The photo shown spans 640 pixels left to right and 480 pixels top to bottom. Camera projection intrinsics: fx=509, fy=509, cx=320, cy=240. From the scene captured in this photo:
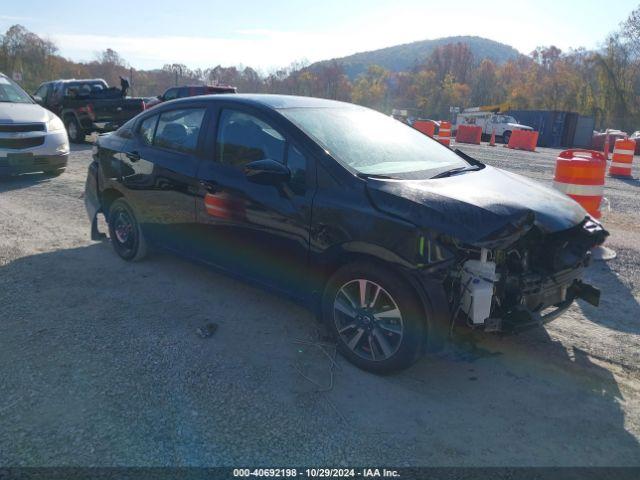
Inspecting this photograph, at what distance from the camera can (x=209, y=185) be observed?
4105 millimetres

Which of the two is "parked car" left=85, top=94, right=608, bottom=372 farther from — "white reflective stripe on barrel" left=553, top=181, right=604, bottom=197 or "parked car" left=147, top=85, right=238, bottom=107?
"parked car" left=147, top=85, right=238, bottom=107

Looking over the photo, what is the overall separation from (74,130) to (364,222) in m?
14.5

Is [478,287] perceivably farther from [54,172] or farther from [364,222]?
[54,172]

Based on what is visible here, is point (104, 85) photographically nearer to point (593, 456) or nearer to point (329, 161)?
point (329, 161)

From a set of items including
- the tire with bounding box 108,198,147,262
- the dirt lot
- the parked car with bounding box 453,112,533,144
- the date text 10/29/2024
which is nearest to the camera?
the date text 10/29/2024

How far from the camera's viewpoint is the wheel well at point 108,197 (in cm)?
529

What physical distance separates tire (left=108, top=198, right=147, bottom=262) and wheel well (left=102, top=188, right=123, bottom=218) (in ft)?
0.18

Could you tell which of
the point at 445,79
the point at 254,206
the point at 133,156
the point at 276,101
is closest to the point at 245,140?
the point at 276,101

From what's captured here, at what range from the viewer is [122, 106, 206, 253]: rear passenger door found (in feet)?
14.3

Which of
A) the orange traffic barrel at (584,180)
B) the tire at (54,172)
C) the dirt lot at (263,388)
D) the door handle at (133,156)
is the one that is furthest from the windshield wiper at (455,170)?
the tire at (54,172)

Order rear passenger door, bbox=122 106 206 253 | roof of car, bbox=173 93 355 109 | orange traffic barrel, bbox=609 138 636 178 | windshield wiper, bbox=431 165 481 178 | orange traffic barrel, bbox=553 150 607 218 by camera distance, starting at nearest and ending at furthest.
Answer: windshield wiper, bbox=431 165 481 178 < roof of car, bbox=173 93 355 109 < rear passenger door, bbox=122 106 206 253 < orange traffic barrel, bbox=553 150 607 218 < orange traffic barrel, bbox=609 138 636 178

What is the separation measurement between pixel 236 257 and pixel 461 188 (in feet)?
5.92

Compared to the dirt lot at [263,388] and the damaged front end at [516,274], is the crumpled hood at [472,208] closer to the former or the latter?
the damaged front end at [516,274]

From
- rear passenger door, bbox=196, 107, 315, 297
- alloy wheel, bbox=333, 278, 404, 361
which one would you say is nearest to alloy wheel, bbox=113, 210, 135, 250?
rear passenger door, bbox=196, 107, 315, 297
